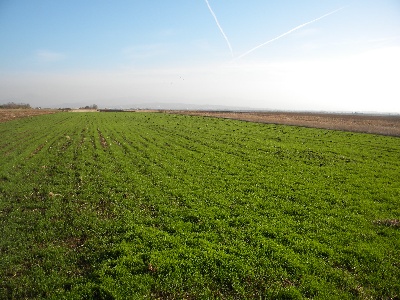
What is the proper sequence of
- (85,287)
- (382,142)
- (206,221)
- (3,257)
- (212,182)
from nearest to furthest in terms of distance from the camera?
(85,287), (3,257), (206,221), (212,182), (382,142)

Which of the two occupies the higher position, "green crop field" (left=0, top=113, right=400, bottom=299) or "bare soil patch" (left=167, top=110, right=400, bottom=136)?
"bare soil patch" (left=167, top=110, right=400, bottom=136)

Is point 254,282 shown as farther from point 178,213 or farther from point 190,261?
point 178,213

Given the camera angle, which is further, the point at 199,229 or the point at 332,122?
the point at 332,122

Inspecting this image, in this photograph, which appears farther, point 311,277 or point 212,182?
point 212,182

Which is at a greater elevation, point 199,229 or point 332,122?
point 332,122

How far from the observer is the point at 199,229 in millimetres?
14086

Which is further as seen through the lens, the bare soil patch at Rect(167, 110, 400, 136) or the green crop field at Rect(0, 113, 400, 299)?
the bare soil patch at Rect(167, 110, 400, 136)

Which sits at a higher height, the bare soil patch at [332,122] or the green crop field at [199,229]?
the bare soil patch at [332,122]

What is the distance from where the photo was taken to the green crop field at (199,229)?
1008cm

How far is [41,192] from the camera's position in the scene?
64.6 feet

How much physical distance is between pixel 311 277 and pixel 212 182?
12.1 meters

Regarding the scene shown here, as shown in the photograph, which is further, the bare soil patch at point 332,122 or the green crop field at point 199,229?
the bare soil patch at point 332,122

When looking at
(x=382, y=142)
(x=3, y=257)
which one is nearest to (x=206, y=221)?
(x=3, y=257)

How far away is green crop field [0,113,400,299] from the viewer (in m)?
10.1
